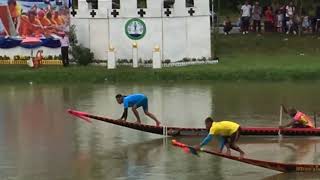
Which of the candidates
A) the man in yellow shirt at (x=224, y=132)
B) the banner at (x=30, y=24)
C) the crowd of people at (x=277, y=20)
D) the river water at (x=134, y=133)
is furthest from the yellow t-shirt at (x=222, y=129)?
the crowd of people at (x=277, y=20)

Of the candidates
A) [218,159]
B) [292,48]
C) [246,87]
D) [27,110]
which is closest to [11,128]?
[27,110]

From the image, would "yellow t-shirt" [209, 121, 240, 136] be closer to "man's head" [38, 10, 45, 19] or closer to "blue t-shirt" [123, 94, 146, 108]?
"blue t-shirt" [123, 94, 146, 108]

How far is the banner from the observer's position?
1379 inches

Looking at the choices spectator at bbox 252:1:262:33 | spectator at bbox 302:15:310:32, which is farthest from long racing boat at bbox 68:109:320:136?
spectator at bbox 302:15:310:32

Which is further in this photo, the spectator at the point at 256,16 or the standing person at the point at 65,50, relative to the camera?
the spectator at the point at 256,16

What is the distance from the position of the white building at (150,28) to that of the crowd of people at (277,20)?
22.1 feet

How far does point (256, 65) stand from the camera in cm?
3212

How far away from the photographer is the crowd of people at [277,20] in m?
39.8

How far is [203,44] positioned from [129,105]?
50.6ft

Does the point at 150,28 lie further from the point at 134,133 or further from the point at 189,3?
the point at 134,133

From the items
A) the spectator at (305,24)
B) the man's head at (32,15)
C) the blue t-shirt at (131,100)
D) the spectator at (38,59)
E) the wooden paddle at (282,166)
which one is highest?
the man's head at (32,15)

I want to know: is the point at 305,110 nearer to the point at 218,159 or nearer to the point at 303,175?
the point at 218,159

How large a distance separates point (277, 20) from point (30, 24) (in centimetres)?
1347

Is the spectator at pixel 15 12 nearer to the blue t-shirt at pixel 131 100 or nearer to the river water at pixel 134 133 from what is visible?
the river water at pixel 134 133
